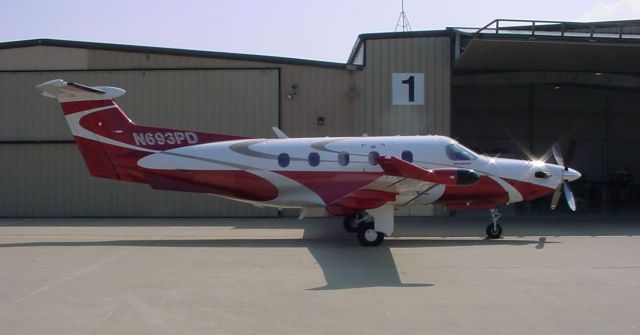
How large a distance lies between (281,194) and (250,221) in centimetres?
557

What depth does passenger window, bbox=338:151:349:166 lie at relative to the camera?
1585 cm

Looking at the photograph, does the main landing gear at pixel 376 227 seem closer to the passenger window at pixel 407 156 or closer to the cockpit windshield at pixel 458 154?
the passenger window at pixel 407 156

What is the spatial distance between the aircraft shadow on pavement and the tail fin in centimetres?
181

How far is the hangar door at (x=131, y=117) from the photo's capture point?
22.7 meters

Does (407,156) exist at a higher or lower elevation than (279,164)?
higher

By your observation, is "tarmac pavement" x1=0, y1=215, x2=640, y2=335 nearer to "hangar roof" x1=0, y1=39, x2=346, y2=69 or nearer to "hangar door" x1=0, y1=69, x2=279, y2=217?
"hangar door" x1=0, y1=69, x2=279, y2=217

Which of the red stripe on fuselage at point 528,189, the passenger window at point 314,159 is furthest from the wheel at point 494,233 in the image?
the passenger window at point 314,159

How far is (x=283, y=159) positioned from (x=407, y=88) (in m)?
7.96

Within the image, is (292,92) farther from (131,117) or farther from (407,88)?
(131,117)

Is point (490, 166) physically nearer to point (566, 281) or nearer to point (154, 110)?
point (566, 281)

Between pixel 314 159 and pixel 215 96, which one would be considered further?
pixel 215 96

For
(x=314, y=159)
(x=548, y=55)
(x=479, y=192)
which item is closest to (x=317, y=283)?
(x=314, y=159)

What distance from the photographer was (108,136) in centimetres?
1592

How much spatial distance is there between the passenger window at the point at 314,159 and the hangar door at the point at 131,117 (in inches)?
271
